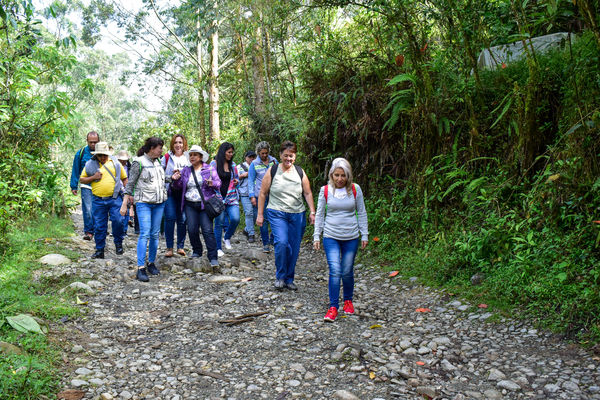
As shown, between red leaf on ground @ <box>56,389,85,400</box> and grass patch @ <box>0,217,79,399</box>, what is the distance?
0.23ft

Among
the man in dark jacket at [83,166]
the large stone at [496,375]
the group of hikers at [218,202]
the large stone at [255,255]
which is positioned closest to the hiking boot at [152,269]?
→ the group of hikers at [218,202]

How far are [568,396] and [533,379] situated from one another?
0.31 m

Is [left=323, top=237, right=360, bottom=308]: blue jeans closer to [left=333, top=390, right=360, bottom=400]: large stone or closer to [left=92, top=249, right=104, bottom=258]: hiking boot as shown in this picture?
[left=333, top=390, right=360, bottom=400]: large stone

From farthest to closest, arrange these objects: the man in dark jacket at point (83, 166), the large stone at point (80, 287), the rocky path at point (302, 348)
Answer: the man in dark jacket at point (83, 166) → the large stone at point (80, 287) → the rocky path at point (302, 348)

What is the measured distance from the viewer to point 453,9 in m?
6.63

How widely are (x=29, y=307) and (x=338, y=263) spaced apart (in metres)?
3.39

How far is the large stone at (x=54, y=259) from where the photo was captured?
7182mm

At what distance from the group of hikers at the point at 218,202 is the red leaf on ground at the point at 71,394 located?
8.59 ft

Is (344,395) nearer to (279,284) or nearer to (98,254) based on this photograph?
(279,284)

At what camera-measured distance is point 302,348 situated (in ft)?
15.0

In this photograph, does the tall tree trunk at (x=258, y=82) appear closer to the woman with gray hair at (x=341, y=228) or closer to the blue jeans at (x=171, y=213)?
the blue jeans at (x=171, y=213)

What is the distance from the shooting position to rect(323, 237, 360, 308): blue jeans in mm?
5316

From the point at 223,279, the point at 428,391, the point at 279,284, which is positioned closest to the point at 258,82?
the point at 223,279

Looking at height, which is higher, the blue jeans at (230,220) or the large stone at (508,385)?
the blue jeans at (230,220)
